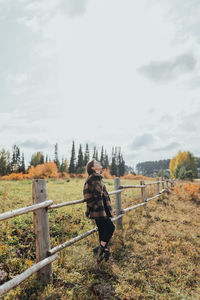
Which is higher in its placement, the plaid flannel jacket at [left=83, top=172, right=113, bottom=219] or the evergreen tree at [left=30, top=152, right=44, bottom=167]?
the evergreen tree at [left=30, top=152, right=44, bottom=167]

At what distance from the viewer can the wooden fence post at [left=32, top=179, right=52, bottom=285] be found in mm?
3266

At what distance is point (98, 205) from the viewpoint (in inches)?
155

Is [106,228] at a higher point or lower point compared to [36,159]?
lower

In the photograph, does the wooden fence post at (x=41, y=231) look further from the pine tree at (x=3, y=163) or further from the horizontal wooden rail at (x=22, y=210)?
the pine tree at (x=3, y=163)

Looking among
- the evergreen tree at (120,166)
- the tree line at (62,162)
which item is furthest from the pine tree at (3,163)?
the evergreen tree at (120,166)

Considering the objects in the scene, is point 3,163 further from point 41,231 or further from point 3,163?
point 41,231

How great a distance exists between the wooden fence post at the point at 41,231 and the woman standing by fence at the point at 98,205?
974 mm

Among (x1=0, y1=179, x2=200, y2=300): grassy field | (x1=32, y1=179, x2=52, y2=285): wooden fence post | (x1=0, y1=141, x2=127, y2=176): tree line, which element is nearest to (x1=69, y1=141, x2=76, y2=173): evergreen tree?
(x1=0, y1=141, x2=127, y2=176): tree line

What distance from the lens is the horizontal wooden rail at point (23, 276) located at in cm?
251

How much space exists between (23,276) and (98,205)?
1686 millimetres

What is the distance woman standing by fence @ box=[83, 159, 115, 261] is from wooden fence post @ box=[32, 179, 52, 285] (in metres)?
0.97

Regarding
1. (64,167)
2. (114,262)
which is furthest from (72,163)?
(114,262)

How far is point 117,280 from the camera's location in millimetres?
3670

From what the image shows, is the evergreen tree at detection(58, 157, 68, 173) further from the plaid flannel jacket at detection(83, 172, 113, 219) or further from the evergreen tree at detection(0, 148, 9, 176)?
the plaid flannel jacket at detection(83, 172, 113, 219)
